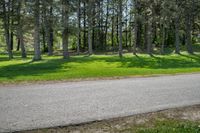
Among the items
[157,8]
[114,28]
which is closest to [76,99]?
[157,8]

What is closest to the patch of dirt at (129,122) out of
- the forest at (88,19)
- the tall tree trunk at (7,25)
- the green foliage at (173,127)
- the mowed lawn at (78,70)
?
the green foliage at (173,127)

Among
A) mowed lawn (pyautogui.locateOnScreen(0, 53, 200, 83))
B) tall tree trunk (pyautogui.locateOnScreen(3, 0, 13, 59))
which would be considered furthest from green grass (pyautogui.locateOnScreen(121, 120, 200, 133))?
tall tree trunk (pyautogui.locateOnScreen(3, 0, 13, 59))

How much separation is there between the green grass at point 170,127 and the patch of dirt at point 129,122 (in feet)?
0.62

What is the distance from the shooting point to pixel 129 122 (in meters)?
8.31

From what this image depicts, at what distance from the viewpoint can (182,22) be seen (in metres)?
50.5

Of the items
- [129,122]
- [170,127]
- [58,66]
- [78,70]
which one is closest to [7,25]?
[58,66]

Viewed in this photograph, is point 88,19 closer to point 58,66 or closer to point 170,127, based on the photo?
point 58,66

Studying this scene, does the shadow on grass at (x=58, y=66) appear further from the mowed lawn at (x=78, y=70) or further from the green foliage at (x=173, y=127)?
the green foliage at (x=173, y=127)

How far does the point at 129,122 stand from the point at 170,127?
1055 millimetres

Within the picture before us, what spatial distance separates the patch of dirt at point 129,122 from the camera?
24.9 feet

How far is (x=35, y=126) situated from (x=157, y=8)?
3817cm

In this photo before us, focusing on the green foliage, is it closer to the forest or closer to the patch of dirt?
the patch of dirt

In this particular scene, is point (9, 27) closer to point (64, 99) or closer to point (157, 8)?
point (157, 8)

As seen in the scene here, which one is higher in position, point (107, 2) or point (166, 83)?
point (107, 2)
